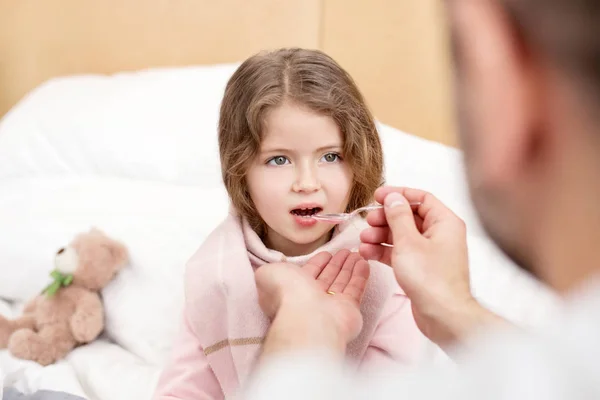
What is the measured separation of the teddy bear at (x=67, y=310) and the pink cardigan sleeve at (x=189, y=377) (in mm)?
309

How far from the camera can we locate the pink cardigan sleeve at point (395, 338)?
759 millimetres

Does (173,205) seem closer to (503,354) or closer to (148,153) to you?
(148,153)

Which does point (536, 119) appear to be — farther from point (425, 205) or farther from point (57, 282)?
point (57, 282)

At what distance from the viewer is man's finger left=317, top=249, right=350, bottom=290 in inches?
27.7

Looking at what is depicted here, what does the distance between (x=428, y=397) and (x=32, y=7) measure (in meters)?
1.77

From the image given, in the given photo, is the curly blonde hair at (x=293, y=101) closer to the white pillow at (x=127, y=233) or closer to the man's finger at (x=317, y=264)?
the man's finger at (x=317, y=264)

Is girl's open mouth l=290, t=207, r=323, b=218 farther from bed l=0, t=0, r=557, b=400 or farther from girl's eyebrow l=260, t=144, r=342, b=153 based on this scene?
bed l=0, t=0, r=557, b=400

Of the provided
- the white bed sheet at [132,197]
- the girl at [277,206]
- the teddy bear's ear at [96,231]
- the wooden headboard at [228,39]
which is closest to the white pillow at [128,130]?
the white bed sheet at [132,197]

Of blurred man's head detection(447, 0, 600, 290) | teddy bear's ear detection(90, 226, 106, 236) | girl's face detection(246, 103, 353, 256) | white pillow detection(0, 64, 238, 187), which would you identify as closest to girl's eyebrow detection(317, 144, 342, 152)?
girl's face detection(246, 103, 353, 256)

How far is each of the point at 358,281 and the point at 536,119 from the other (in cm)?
48

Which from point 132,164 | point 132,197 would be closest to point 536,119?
point 132,197

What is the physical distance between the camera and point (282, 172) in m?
0.74

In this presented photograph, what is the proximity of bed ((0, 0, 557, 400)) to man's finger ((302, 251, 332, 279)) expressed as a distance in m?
0.17

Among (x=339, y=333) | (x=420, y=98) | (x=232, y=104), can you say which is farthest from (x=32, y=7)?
(x=339, y=333)
